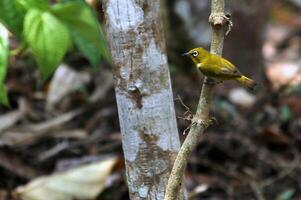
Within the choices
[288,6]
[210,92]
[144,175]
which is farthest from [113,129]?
[288,6]

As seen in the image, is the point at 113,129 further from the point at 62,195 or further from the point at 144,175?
the point at 144,175

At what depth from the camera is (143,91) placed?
68.2 inches

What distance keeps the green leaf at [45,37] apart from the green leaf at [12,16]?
30 mm

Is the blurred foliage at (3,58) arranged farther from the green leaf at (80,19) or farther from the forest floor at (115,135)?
the forest floor at (115,135)

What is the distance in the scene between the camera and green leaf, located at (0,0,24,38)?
1605 millimetres

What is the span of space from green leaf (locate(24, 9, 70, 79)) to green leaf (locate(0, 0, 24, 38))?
3 centimetres

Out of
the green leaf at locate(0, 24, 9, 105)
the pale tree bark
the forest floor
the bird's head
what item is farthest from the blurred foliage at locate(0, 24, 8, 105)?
the forest floor

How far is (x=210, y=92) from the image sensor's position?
1572 millimetres

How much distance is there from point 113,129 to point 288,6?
16.9 feet

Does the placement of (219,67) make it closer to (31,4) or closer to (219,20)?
(219,20)

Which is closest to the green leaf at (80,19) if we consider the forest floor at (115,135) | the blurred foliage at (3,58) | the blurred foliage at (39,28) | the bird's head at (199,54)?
the blurred foliage at (39,28)

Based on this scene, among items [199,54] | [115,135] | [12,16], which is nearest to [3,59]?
[12,16]

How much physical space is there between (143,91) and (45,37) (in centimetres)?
27

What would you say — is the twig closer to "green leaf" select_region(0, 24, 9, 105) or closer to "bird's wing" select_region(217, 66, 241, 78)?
"bird's wing" select_region(217, 66, 241, 78)
